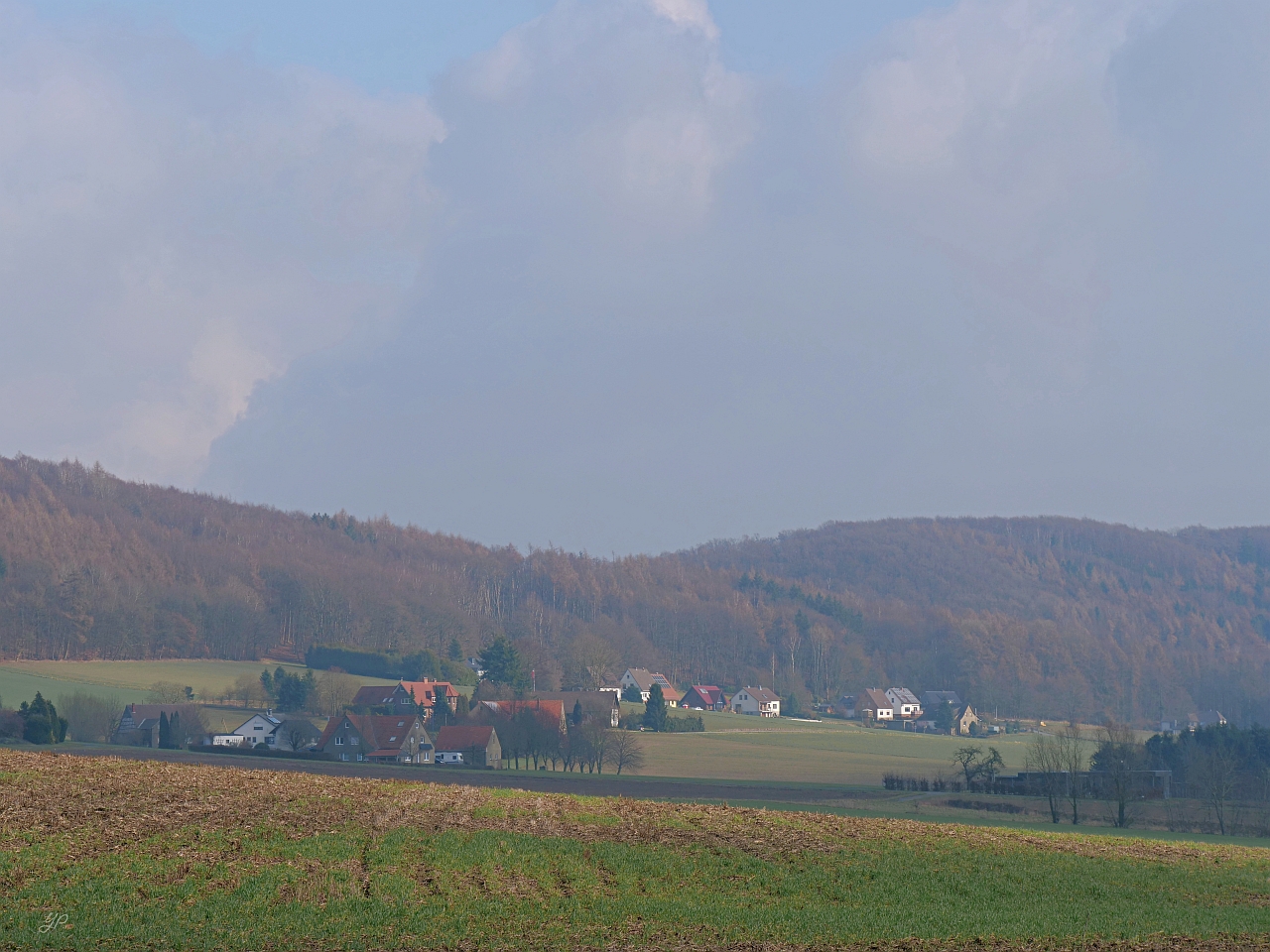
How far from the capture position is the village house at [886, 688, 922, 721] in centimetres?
16225

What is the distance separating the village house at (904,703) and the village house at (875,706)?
1.34m

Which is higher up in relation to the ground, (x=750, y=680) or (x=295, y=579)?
(x=295, y=579)

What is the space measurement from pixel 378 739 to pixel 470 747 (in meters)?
7.65

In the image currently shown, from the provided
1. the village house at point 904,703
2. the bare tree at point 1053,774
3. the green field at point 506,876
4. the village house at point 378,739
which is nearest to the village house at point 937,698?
the village house at point 904,703

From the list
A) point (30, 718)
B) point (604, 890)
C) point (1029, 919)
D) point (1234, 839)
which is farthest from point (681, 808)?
point (30, 718)

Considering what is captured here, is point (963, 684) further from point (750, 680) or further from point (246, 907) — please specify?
point (246, 907)

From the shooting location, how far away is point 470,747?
87625mm

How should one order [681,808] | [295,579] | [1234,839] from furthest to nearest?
[295,579], [1234,839], [681,808]

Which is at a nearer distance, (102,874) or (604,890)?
(102,874)

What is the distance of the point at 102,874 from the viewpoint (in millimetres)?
17312

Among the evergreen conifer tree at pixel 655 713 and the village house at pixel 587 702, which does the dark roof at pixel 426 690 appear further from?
the evergreen conifer tree at pixel 655 713

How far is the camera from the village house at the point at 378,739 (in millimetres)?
87500

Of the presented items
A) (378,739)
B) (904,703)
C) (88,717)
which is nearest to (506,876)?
(378,739)

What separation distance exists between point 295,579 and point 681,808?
147541 millimetres
